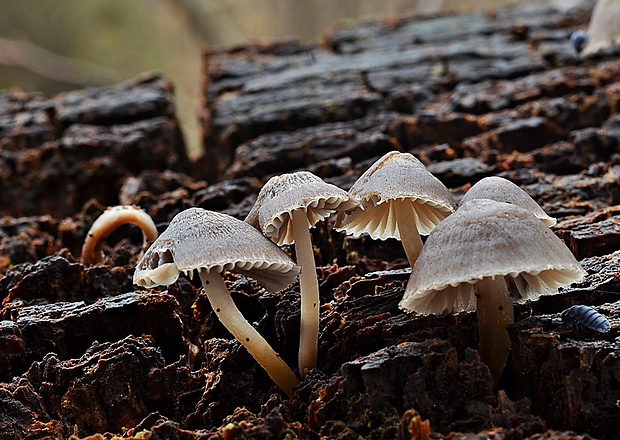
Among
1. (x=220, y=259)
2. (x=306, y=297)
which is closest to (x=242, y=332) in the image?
(x=306, y=297)

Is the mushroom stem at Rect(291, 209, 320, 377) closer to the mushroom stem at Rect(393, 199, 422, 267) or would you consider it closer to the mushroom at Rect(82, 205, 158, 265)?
the mushroom stem at Rect(393, 199, 422, 267)

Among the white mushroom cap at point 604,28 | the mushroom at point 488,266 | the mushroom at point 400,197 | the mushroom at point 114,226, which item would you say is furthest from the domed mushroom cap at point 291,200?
the white mushroom cap at point 604,28

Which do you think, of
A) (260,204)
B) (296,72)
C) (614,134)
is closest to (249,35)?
(296,72)

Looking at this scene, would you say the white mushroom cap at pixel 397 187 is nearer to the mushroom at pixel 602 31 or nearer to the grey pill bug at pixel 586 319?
the grey pill bug at pixel 586 319

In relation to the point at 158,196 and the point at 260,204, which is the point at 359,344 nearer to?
the point at 260,204

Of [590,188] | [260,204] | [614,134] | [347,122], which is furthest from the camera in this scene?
[347,122]

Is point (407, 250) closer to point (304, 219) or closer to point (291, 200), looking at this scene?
point (304, 219)
